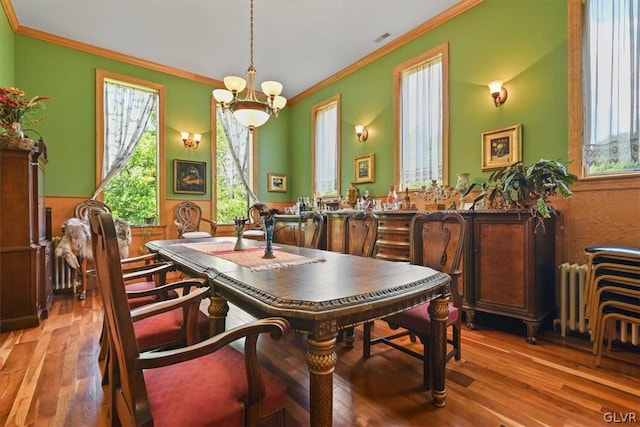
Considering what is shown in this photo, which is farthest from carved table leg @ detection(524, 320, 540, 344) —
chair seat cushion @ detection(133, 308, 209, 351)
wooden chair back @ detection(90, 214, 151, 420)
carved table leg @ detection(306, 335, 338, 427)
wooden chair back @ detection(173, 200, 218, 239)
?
wooden chair back @ detection(173, 200, 218, 239)

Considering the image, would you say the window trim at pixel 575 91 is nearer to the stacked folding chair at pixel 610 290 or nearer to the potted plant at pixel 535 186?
the potted plant at pixel 535 186

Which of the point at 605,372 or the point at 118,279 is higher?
the point at 118,279

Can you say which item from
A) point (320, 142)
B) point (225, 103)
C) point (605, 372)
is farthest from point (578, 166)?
point (320, 142)

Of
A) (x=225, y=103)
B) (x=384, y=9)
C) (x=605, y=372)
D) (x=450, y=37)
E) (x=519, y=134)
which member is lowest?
(x=605, y=372)

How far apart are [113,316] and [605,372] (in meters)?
2.80

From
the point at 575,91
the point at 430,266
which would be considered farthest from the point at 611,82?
the point at 430,266

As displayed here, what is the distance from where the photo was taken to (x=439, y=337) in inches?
61.2

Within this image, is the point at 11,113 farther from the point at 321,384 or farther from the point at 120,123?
the point at 321,384

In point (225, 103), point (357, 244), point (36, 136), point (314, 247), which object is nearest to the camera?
point (357, 244)

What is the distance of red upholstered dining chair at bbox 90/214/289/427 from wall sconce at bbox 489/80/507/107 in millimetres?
3349

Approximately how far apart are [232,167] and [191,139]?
2.91ft

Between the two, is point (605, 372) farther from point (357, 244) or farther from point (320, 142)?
point (320, 142)

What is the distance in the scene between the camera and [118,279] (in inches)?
34.0

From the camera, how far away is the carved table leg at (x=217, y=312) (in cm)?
145
